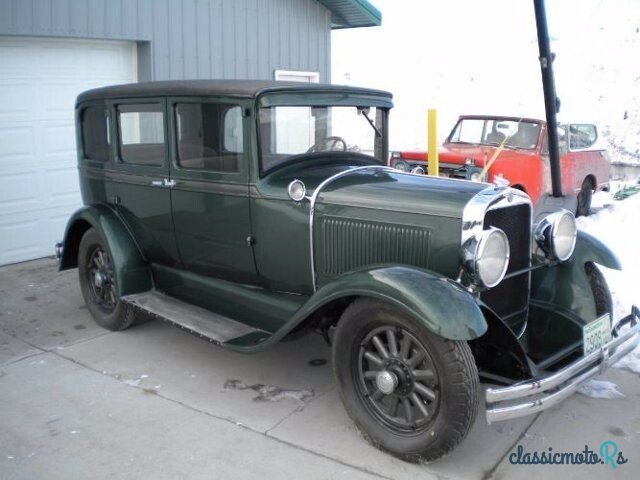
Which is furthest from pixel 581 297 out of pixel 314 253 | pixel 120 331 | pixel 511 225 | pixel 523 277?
pixel 120 331

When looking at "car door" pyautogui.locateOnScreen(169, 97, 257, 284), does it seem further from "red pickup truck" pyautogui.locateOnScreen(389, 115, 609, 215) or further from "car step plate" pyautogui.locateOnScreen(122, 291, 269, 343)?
"red pickup truck" pyautogui.locateOnScreen(389, 115, 609, 215)

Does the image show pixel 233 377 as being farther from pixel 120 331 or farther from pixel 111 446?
pixel 120 331

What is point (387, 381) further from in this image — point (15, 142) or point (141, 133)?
point (15, 142)

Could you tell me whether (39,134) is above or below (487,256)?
above

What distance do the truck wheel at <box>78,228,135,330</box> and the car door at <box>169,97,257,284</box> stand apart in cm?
77

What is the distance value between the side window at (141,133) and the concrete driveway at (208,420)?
1.37 meters

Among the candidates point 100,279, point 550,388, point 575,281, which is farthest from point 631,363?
point 100,279

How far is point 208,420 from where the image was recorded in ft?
11.8

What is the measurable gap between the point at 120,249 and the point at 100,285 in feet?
1.69

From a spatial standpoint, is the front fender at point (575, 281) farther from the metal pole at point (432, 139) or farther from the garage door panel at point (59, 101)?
the garage door panel at point (59, 101)

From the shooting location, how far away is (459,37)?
92.5ft

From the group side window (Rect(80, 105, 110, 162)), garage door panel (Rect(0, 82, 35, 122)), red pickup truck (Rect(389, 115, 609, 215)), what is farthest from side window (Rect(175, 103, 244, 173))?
red pickup truck (Rect(389, 115, 609, 215))

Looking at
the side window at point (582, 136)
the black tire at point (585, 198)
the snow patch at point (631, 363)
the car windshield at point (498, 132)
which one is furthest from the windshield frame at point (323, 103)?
the black tire at point (585, 198)

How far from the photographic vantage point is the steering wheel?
4.16 meters
